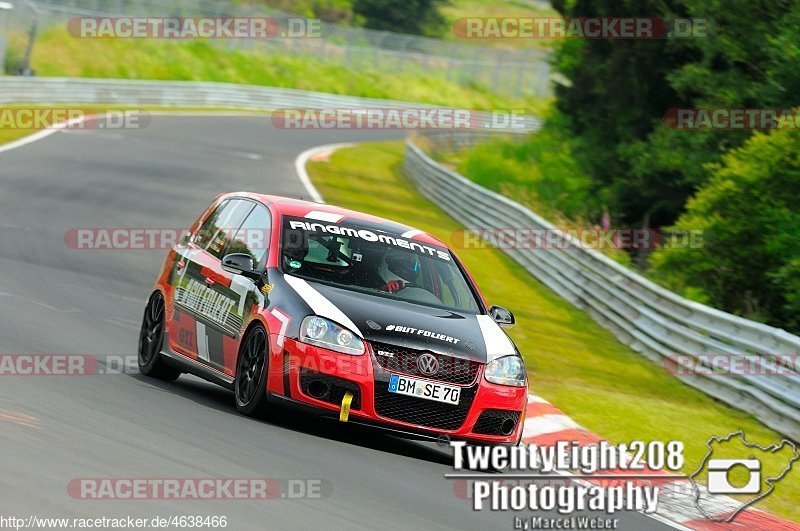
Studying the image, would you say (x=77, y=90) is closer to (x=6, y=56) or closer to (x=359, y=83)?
(x=6, y=56)

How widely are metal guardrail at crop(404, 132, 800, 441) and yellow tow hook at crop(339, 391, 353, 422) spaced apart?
Result: 619 centimetres

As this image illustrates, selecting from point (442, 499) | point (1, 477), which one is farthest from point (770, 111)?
point (1, 477)

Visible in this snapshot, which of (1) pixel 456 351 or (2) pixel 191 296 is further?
(2) pixel 191 296

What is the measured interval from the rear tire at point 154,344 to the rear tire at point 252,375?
1604mm

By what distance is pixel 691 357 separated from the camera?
54.6 ft

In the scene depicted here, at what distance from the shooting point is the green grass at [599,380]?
1251 centimetres

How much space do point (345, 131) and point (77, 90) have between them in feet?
40.6

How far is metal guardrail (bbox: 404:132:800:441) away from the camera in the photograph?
14422 millimetres
